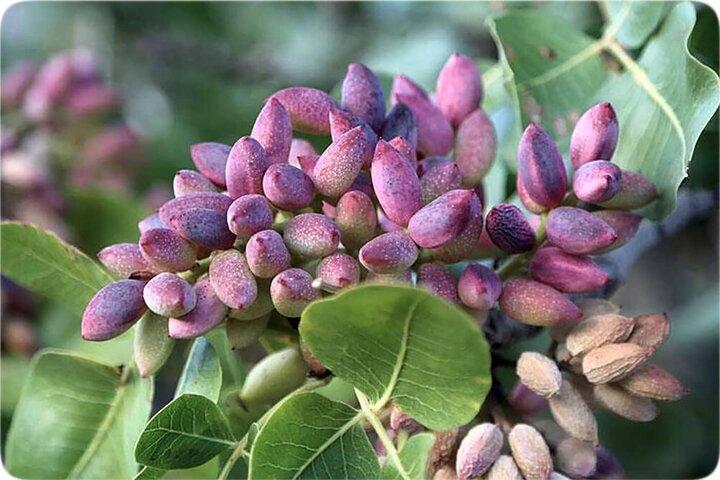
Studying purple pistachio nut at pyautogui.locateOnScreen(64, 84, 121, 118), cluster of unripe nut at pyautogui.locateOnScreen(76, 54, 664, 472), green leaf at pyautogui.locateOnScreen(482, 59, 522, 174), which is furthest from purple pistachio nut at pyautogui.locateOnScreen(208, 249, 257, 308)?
purple pistachio nut at pyautogui.locateOnScreen(64, 84, 121, 118)

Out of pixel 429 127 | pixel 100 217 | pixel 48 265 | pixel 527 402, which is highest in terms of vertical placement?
pixel 429 127

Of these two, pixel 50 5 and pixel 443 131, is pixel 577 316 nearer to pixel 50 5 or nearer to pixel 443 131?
pixel 443 131

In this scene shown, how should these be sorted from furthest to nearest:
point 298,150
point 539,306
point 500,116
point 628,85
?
point 500,116 < point 628,85 < point 298,150 < point 539,306

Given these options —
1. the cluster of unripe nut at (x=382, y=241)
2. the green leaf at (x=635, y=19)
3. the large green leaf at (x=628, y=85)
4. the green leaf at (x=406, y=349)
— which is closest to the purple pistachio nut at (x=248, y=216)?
the cluster of unripe nut at (x=382, y=241)

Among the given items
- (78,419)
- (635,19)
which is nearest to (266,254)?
(78,419)

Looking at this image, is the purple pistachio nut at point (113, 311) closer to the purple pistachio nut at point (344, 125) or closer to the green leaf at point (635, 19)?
the purple pistachio nut at point (344, 125)

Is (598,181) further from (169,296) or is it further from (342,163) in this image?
(169,296)
